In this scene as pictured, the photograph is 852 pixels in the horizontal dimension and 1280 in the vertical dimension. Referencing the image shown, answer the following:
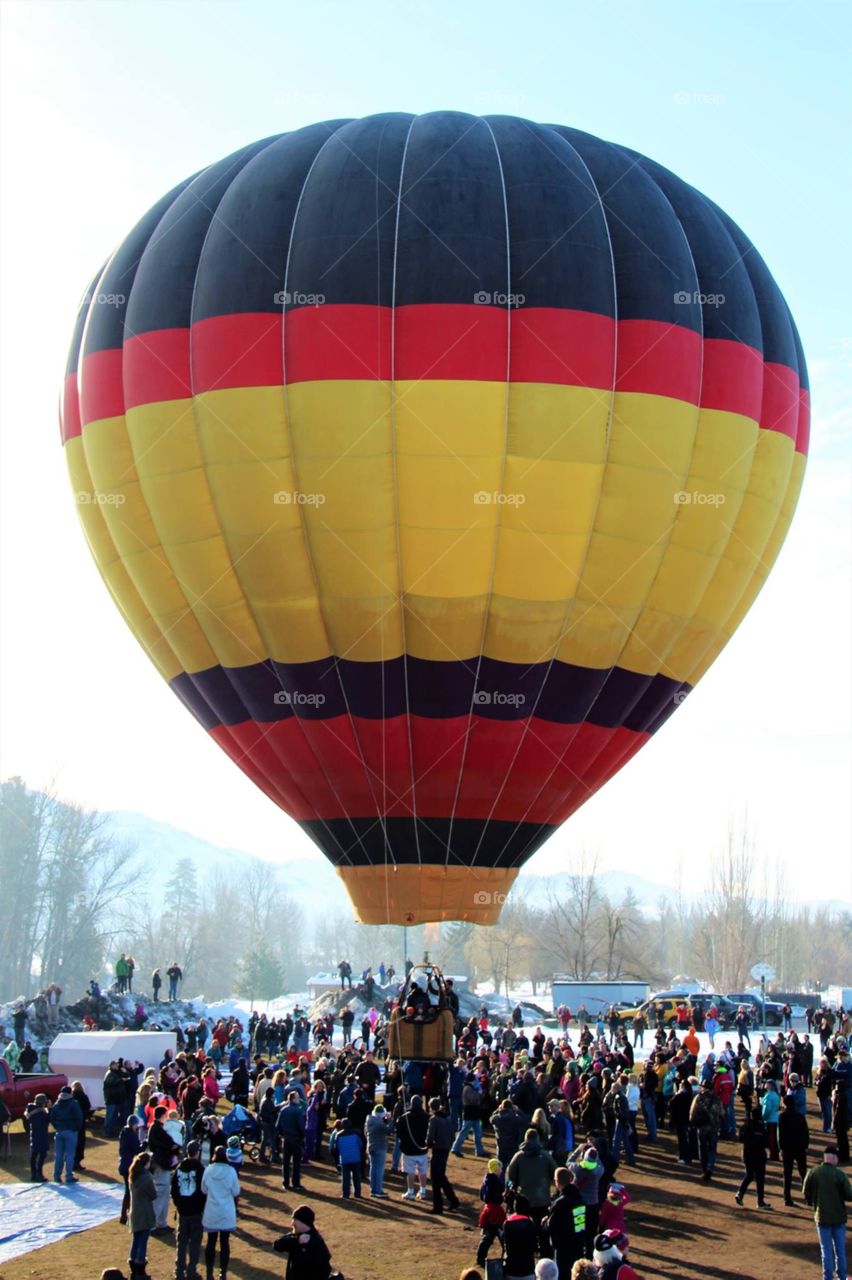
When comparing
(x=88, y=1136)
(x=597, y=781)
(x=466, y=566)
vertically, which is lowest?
(x=88, y=1136)

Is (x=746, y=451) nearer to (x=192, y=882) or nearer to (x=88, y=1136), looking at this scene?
(x=88, y=1136)

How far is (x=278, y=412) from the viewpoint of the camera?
53.9 ft

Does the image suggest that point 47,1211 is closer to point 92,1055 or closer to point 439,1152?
point 439,1152

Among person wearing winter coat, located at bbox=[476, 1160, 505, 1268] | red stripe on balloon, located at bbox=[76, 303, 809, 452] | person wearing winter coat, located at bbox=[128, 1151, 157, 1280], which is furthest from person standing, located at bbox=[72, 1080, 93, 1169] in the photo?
red stripe on balloon, located at bbox=[76, 303, 809, 452]

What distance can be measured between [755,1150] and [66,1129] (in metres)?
7.33

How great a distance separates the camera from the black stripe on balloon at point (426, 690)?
16.8 metres

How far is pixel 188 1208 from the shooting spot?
383 inches

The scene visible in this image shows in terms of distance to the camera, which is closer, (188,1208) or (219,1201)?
(219,1201)

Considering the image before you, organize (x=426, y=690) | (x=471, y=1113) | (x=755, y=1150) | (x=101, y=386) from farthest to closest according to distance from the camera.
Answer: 1. (x=101, y=386)
2. (x=426, y=690)
3. (x=471, y=1113)
4. (x=755, y=1150)

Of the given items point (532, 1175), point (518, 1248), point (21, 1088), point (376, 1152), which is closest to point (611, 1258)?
point (518, 1248)

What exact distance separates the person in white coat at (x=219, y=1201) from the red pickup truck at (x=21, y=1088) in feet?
26.4

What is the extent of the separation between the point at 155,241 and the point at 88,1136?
12844mm

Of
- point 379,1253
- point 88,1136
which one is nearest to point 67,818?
point 88,1136

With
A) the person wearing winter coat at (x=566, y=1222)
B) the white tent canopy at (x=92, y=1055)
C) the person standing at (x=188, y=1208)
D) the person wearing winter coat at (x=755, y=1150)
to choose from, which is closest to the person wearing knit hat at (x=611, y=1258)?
the person wearing winter coat at (x=566, y=1222)
